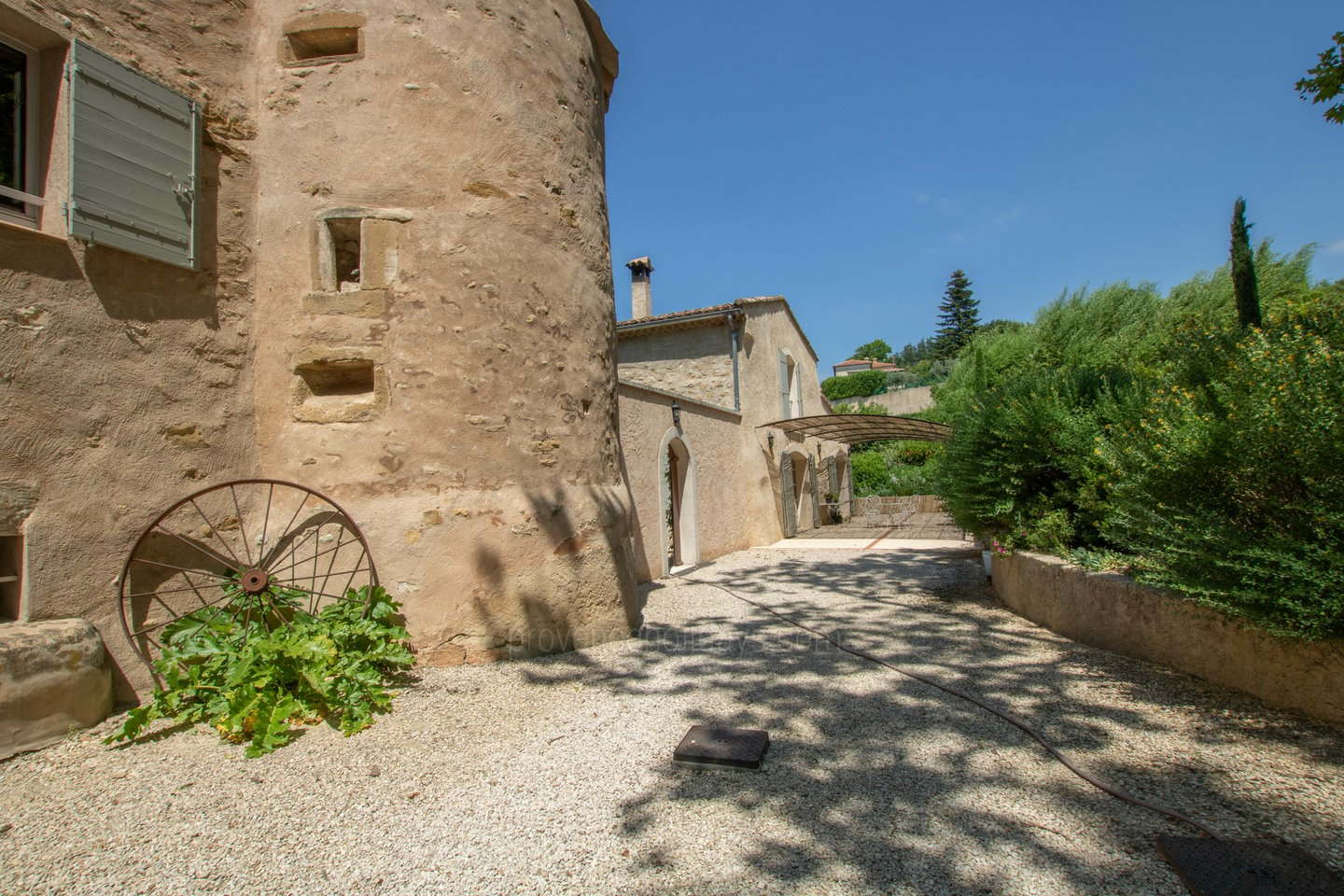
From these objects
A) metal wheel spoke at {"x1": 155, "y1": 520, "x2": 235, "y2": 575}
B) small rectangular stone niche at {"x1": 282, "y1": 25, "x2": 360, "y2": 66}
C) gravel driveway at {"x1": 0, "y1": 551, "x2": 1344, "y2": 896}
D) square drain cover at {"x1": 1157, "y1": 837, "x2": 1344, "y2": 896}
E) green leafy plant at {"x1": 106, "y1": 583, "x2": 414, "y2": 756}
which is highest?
small rectangular stone niche at {"x1": 282, "y1": 25, "x2": 360, "y2": 66}

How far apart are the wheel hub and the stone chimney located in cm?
1132

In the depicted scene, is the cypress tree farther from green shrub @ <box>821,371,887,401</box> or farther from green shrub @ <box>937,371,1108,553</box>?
green shrub @ <box>821,371,887,401</box>

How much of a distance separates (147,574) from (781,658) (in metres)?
3.91

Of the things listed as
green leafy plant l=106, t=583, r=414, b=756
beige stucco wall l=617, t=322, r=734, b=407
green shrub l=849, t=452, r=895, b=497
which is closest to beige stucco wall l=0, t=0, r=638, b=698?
green leafy plant l=106, t=583, r=414, b=756

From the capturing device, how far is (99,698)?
3387 millimetres

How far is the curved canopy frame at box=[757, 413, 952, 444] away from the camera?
12516mm

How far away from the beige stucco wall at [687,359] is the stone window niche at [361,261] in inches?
319

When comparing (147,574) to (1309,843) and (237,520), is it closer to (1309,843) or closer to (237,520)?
(237,520)

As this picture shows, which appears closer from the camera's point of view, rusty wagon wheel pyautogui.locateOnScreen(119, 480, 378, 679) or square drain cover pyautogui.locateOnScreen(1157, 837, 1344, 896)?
square drain cover pyautogui.locateOnScreen(1157, 837, 1344, 896)

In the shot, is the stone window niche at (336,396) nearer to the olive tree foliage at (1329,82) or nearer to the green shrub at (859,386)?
the olive tree foliage at (1329,82)

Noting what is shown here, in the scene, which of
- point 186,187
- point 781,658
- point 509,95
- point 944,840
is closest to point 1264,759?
point 944,840

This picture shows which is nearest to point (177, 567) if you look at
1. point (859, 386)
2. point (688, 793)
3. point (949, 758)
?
point (688, 793)

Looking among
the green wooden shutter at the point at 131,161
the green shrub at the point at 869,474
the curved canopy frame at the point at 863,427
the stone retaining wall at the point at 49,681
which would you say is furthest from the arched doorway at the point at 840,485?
the stone retaining wall at the point at 49,681

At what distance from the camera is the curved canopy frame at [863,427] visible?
1252cm
